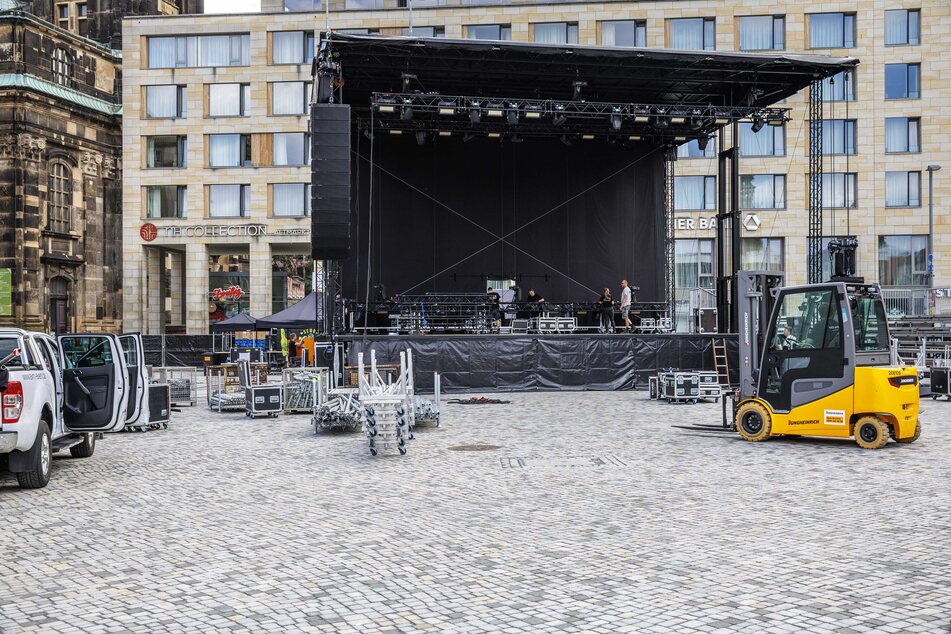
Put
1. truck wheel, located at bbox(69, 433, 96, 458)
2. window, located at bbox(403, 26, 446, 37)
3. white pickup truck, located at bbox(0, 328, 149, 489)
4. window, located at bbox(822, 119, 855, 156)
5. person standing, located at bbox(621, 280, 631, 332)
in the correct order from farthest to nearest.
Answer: window, located at bbox(403, 26, 446, 37), window, located at bbox(822, 119, 855, 156), person standing, located at bbox(621, 280, 631, 332), truck wheel, located at bbox(69, 433, 96, 458), white pickup truck, located at bbox(0, 328, 149, 489)

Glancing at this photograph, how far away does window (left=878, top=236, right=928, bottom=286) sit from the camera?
48188 mm

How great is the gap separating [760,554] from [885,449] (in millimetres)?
7268

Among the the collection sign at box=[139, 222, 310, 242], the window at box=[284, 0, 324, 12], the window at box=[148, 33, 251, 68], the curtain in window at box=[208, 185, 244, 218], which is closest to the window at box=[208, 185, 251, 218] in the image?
the curtain in window at box=[208, 185, 244, 218]

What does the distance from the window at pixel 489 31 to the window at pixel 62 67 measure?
23411 millimetres

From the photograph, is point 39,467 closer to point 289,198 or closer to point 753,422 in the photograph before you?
point 753,422

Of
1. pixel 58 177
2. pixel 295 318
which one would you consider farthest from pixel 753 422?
pixel 58 177

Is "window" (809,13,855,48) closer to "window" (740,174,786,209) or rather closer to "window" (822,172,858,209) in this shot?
"window" (822,172,858,209)

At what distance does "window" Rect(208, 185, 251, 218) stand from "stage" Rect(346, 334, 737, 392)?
97.2ft

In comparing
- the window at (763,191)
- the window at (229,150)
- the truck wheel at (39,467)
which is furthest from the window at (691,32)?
the truck wheel at (39,467)

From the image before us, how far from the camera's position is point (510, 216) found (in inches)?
1217

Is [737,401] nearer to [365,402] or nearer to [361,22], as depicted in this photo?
[365,402]

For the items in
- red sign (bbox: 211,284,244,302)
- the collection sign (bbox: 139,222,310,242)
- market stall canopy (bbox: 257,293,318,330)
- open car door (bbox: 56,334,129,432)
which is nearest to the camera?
open car door (bbox: 56,334,129,432)

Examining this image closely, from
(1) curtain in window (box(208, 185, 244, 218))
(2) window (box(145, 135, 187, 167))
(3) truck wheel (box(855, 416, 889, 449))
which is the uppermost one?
(2) window (box(145, 135, 187, 167))

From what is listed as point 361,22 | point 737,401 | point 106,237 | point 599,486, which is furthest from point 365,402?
point 106,237
